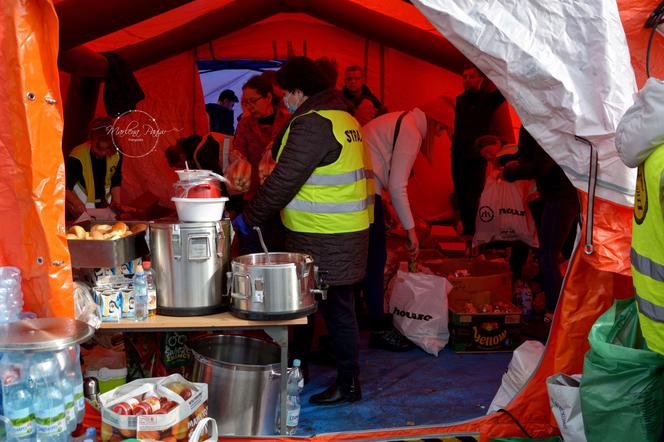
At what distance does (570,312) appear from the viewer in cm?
300

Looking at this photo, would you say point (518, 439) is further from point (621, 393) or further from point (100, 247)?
point (100, 247)

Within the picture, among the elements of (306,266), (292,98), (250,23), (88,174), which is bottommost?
(306,266)

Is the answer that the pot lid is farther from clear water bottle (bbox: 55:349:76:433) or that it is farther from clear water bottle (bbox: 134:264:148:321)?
clear water bottle (bbox: 134:264:148:321)

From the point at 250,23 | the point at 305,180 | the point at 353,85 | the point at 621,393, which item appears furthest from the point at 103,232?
the point at 250,23

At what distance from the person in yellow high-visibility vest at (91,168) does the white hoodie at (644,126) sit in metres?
3.20

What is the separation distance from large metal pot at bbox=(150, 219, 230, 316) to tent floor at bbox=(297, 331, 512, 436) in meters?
0.91

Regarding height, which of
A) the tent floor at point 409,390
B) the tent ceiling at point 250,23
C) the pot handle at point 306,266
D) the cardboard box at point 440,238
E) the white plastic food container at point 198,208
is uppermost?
the tent ceiling at point 250,23

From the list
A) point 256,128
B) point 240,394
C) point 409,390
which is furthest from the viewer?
point 256,128

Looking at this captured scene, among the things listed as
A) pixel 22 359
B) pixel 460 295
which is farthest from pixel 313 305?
pixel 460 295

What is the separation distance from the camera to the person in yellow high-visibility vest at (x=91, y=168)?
14.8ft

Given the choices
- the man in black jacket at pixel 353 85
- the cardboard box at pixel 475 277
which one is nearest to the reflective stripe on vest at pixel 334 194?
the cardboard box at pixel 475 277

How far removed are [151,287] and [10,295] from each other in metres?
0.56

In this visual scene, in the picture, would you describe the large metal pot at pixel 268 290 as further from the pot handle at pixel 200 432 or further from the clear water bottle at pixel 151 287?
the pot handle at pixel 200 432

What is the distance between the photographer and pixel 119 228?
10.0 ft
